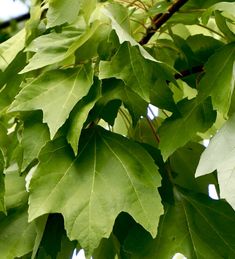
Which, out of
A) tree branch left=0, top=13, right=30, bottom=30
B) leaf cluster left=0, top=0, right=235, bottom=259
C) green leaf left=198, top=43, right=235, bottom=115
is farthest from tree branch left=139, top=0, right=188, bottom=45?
tree branch left=0, top=13, right=30, bottom=30

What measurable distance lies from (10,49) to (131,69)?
0.34 m

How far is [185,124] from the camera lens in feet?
3.76

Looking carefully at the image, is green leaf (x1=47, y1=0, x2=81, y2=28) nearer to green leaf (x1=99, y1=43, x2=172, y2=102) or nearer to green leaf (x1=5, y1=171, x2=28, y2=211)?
green leaf (x1=99, y1=43, x2=172, y2=102)

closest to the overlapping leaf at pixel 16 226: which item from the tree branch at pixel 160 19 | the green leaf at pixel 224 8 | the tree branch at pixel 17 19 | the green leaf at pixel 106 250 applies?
the green leaf at pixel 106 250

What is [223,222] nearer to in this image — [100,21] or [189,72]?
[189,72]

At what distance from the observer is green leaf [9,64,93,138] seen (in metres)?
1.08

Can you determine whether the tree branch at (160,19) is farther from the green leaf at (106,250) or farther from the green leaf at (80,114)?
the green leaf at (106,250)

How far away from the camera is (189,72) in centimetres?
126

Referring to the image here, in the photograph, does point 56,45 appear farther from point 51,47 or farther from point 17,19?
point 17,19

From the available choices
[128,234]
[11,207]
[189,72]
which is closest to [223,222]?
[128,234]

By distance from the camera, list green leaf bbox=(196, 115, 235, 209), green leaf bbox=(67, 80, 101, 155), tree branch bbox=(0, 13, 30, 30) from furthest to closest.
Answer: tree branch bbox=(0, 13, 30, 30) < green leaf bbox=(67, 80, 101, 155) < green leaf bbox=(196, 115, 235, 209)

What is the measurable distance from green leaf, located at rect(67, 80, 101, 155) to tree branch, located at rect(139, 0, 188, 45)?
0.18m

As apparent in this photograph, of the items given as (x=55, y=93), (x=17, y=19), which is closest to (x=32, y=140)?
(x=55, y=93)

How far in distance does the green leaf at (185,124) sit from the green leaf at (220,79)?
0.02 meters
